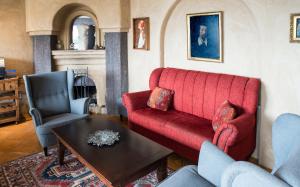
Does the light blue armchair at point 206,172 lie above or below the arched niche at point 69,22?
below

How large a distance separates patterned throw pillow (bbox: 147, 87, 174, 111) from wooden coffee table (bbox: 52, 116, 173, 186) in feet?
3.19

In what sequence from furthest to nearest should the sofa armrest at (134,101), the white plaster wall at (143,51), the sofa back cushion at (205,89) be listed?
the white plaster wall at (143,51)
the sofa armrest at (134,101)
the sofa back cushion at (205,89)

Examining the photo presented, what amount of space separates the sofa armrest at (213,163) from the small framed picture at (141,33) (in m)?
3.02

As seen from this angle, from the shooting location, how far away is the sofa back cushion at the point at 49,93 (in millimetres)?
4008

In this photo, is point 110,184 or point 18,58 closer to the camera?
point 110,184

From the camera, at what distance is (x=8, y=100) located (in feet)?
16.1

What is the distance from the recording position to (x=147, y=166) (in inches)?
95.5

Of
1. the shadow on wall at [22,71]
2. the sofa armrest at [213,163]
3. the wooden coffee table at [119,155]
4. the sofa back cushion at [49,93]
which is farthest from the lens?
the shadow on wall at [22,71]

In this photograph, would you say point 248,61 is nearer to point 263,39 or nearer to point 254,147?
point 263,39

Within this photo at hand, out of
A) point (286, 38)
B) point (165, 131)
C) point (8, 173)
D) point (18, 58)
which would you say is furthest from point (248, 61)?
point (18, 58)

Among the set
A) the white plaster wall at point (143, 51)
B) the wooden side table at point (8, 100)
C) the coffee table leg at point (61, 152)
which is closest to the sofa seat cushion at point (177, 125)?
the white plaster wall at point (143, 51)

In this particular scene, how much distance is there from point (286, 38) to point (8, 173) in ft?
11.3

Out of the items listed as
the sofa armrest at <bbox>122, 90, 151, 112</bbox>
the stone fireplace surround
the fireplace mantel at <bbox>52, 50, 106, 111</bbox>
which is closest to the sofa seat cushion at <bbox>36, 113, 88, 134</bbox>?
the sofa armrest at <bbox>122, 90, 151, 112</bbox>

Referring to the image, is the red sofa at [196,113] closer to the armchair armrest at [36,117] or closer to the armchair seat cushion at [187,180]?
the armchair seat cushion at [187,180]
